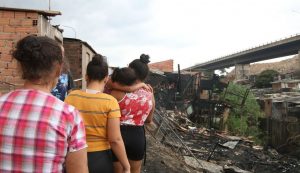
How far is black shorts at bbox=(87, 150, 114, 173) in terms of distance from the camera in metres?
3.15

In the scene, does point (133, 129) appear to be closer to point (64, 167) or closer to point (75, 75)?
point (64, 167)

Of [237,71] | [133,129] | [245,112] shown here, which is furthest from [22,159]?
[237,71]

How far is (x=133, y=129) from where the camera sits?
13.3 feet

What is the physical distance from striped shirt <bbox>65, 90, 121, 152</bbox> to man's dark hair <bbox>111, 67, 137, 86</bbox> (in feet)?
2.68

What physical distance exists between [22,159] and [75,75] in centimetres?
1245

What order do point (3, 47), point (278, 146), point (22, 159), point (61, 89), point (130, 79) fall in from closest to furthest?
1. point (22, 159)
2. point (130, 79)
3. point (61, 89)
4. point (3, 47)
5. point (278, 146)

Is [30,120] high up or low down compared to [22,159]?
up

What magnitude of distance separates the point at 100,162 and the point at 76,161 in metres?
1.28

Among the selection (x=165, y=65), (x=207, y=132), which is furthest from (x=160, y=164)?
(x=165, y=65)

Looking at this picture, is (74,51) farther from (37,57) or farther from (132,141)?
(37,57)

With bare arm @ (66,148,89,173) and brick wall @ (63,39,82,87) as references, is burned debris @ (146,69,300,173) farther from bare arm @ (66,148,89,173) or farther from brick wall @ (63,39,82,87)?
bare arm @ (66,148,89,173)

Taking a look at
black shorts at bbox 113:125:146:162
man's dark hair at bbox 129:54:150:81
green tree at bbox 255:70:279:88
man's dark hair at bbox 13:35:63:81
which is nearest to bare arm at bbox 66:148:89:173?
man's dark hair at bbox 13:35:63:81

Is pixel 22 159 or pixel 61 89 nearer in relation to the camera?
pixel 22 159

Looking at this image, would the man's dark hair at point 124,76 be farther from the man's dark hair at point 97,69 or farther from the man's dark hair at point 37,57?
the man's dark hair at point 37,57
